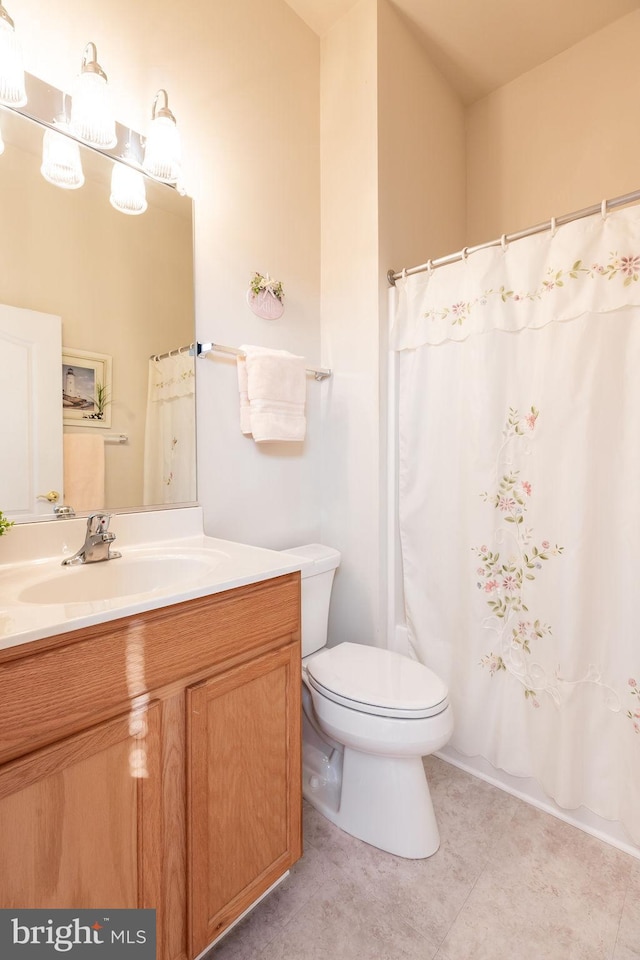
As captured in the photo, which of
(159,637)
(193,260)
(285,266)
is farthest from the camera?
(285,266)

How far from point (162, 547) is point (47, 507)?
1.03 ft

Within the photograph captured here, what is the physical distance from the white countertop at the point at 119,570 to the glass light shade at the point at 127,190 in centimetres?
88

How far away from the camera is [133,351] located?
1332 mm

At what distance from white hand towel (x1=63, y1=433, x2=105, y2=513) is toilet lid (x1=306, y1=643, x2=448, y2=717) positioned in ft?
2.70

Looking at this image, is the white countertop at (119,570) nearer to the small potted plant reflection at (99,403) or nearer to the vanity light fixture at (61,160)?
the small potted plant reflection at (99,403)

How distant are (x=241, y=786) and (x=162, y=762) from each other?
228 millimetres

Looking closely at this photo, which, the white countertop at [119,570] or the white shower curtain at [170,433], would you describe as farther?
the white shower curtain at [170,433]

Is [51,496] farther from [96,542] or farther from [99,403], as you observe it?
[99,403]

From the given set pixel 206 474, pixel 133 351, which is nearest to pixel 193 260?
pixel 133 351

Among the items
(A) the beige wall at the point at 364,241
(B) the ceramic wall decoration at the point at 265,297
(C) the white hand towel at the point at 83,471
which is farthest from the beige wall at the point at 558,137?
(C) the white hand towel at the point at 83,471

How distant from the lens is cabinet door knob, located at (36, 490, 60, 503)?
1.16 m

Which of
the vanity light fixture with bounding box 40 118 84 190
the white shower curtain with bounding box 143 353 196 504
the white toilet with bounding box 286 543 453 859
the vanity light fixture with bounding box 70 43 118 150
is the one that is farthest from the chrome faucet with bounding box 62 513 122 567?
the vanity light fixture with bounding box 70 43 118 150

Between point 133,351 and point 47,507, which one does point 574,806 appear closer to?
point 47,507

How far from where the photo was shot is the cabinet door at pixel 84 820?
69 centimetres
